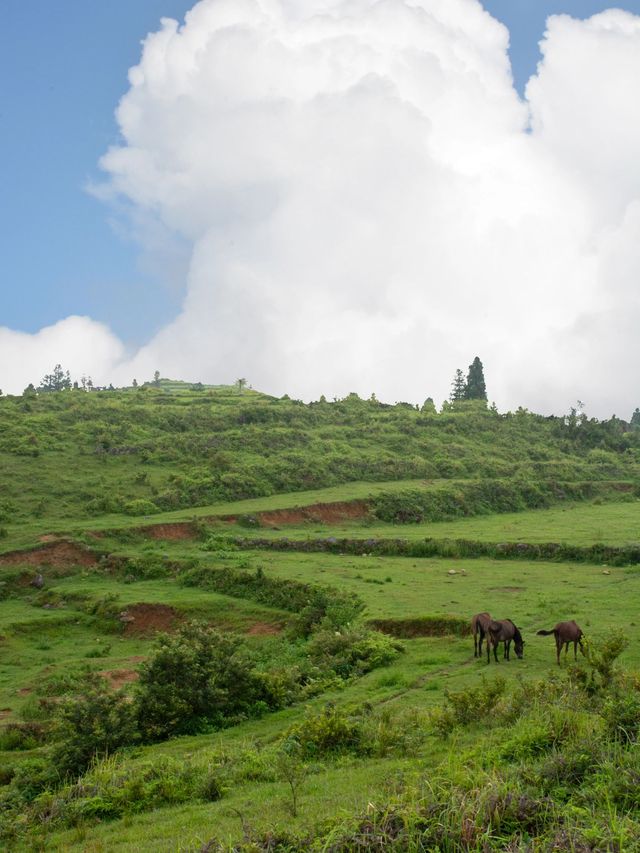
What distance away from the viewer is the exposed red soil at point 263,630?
29.2 meters

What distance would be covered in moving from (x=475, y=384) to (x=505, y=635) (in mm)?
89698

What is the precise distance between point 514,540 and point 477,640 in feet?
63.1

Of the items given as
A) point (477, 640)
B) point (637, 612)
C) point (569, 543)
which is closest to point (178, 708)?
point (477, 640)

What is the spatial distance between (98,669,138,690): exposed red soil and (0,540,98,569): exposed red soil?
47.7 feet

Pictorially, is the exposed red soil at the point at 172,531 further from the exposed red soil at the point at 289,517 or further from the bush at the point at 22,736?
the bush at the point at 22,736

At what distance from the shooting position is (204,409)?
3196 inches

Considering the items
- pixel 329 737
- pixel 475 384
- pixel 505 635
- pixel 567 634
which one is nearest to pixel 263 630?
pixel 505 635

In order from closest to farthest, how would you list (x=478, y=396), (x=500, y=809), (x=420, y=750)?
(x=500, y=809)
(x=420, y=750)
(x=478, y=396)

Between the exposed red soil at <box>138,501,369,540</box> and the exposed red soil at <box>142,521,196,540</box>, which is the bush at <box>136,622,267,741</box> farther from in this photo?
the exposed red soil at <box>138,501,369,540</box>

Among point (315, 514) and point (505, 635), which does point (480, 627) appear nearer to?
point (505, 635)

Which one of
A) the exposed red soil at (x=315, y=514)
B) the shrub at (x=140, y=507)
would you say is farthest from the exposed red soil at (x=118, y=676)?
the shrub at (x=140, y=507)

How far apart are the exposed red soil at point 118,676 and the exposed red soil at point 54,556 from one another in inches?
573

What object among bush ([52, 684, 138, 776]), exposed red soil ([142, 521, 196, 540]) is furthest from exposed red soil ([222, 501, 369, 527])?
bush ([52, 684, 138, 776])

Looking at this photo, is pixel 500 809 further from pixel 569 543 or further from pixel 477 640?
pixel 569 543
